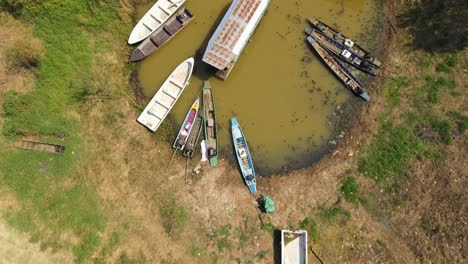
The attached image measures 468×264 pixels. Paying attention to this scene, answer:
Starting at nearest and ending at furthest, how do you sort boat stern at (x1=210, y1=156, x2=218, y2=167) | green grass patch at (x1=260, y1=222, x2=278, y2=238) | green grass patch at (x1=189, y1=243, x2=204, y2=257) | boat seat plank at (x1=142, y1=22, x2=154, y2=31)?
1. green grass patch at (x1=189, y1=243, x2=204, y2=257)
2. green grass patch at (x1=260, y1=222, x2=278, y2=238)
3. boat stern at (x1=210, y1=156, x2=218, y2=167)
4. boat seat plank at (x1=142, y1=22, x2=154, y2=31)

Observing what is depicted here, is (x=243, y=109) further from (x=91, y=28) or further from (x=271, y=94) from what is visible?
A: (x=91, y=28)

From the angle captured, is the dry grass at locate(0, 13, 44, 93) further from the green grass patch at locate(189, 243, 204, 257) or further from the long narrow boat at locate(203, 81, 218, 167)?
the green grass patch at locate(189, 243, 204, 257)

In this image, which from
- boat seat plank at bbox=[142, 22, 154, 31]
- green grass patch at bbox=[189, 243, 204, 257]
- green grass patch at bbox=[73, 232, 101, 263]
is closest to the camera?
green grass patch at bbox=[73, 232, 101, 263]

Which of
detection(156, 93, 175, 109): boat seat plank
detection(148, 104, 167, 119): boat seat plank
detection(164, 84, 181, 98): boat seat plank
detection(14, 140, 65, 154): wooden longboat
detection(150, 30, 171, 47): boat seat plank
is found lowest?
detection(14, 140, 65, 154): wooden longboat

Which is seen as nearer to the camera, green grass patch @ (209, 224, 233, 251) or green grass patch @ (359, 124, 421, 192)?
green grass patch @ (209, 224, 233, 251)

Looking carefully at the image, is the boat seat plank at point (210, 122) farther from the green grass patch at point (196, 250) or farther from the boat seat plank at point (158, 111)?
the green grass patch at point (196, 250)

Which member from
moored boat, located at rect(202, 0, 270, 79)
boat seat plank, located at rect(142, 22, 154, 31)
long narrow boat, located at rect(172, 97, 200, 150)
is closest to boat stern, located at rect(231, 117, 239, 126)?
long narrow boat, located at rect(172, 97, 200, 150)

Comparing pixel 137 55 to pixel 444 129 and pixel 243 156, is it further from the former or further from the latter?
pixel 444 129

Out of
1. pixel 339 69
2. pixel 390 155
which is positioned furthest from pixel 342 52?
pixel 390 155
